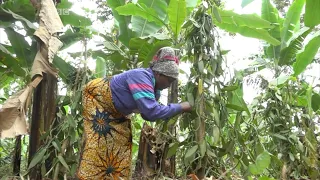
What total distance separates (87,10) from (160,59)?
147 cm

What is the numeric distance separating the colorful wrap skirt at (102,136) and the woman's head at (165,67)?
0.86 ft

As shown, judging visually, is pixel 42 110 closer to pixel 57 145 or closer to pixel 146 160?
pixel 57 145

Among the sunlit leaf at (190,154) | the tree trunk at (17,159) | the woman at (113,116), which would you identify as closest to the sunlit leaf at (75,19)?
the tree trunk at (17,159)

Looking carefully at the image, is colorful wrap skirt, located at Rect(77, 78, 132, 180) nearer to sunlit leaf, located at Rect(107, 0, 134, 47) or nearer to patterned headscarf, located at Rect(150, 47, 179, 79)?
patterned headscarf, located at Rect(150, 47, 179, 79)

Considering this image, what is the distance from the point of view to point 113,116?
186cm

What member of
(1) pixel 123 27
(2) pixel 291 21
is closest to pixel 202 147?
(1) pixel 123 27

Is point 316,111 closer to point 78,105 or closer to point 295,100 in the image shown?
point 295,100

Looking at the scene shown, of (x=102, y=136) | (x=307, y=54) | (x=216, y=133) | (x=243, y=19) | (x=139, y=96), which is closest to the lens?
(x=139, y=96)

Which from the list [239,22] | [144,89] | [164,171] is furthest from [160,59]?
[239,22]

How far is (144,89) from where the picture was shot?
1645mm

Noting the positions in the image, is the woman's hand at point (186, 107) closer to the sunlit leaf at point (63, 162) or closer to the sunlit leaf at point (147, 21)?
the sunlit leaf at point (63, 162)

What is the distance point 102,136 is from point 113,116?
0.11 m

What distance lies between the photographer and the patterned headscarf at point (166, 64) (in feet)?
5.57

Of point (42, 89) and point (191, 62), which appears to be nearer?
point (191, 62)
